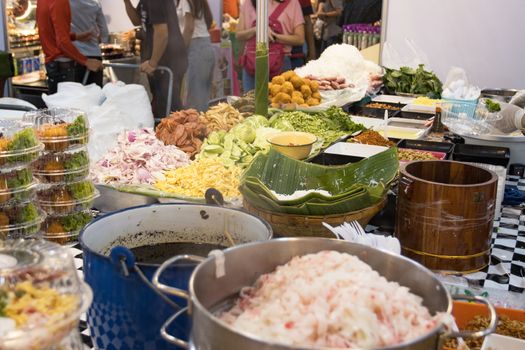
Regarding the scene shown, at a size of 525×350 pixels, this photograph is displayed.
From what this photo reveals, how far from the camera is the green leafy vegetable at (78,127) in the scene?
6.73 ft

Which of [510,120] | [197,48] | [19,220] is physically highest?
[197,48]

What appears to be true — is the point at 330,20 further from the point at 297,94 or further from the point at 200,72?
the point at 297,94

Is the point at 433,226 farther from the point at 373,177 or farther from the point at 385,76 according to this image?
the point at 385,76

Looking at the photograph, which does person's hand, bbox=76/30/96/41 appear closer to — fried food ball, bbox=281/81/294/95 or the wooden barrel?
fried food ball, bbox=281/81/294/95

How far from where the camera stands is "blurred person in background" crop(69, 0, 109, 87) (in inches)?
218

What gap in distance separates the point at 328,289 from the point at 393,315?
0.33 ft

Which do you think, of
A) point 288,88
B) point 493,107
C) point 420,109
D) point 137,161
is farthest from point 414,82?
point 137,161

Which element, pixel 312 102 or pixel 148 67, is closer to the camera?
pixel 312 102

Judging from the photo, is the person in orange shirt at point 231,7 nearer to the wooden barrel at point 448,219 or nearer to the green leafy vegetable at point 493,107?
the green leafy vegetable at point 493,107

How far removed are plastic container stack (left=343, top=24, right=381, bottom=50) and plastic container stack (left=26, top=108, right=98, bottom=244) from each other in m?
4.39

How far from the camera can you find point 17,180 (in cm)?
181

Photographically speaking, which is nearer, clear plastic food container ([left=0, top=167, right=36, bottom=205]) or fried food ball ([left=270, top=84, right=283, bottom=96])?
clear plastic food container ([left=0, top=167, right=36, bottom=205])

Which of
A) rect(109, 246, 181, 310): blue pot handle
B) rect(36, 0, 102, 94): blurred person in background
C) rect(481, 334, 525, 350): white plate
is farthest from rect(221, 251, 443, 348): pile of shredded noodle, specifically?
rect(36, 0, 102, 94): blurred person in background

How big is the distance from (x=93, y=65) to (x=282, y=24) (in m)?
1.81
